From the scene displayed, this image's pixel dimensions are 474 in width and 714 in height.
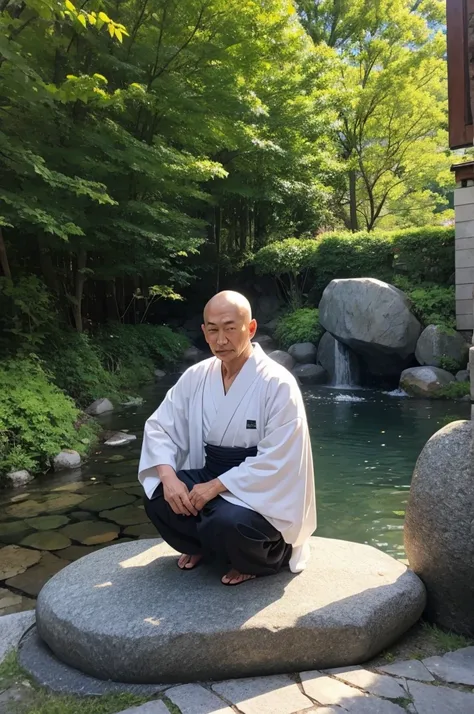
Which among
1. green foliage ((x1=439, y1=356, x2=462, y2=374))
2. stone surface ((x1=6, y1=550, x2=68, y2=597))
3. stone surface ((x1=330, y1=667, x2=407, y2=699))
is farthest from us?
green foliage ((x1=439, y1=356, x2=462, y2=374))

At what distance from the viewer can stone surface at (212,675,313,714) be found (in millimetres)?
2094

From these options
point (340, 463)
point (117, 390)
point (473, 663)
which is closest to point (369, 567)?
point (473, 663)

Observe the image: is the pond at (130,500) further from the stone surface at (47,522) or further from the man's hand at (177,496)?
the man's hand at (177,496)

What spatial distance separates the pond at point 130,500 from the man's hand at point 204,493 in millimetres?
1827

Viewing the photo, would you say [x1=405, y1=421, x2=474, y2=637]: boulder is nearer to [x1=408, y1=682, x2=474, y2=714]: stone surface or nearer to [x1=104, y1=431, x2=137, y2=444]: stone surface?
[x1=408, y1=682, x2=474, y2=714]: stone surface

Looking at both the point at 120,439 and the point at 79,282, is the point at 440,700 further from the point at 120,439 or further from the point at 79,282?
the point at 79,282

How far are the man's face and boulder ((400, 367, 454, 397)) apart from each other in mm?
9131

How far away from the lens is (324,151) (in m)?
19.5

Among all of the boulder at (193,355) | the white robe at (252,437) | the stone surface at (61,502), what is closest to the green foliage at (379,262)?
the boulder at (193,355)

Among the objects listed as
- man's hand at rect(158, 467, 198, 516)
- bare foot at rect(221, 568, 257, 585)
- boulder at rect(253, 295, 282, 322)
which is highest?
boulder at rect(253, 295, 282, 322)

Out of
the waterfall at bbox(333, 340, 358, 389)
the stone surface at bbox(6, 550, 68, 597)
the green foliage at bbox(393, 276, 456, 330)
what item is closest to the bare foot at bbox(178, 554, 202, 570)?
the stone surface at bbox(6, 550, 68, 597)

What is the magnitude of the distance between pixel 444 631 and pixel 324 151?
18954mm

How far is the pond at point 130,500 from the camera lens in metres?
4.44

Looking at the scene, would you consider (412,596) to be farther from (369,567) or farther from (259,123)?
(259,123)
